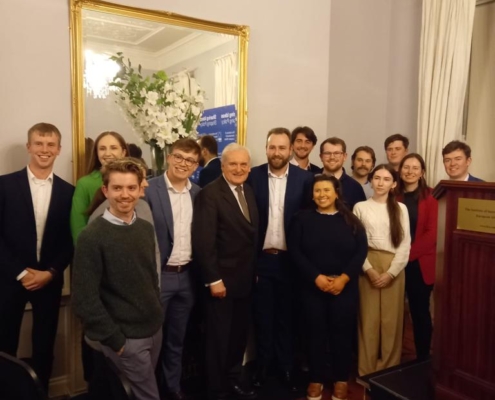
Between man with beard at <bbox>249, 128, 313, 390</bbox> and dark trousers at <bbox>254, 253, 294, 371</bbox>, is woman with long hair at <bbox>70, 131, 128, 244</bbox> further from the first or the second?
dark trousers at <bbox>254, 253, 294, 371</bbox>

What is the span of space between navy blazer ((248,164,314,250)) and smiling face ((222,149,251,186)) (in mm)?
269

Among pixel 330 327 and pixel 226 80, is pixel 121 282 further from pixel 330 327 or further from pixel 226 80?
pixel 226 80

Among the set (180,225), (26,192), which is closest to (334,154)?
(180,225)

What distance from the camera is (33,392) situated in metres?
1.10

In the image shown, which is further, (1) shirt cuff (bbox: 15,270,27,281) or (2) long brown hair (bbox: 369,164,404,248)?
(2) long brown hair (bbox: 369,164,404,248)

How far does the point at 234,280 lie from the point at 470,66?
272cm

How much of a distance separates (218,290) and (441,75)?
257cm

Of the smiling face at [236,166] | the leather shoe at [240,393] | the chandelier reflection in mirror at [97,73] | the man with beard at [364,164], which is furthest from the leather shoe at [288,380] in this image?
the chandelier reflection in mirror at [97,73]

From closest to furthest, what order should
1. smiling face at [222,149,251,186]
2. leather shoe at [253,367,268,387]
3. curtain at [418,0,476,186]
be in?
smiling face at [222,149,251,186] → leather shoe at [253,367,268,387] → curtain at [418,0,476,186]

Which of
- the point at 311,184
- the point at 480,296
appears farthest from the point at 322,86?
the point at 480,296

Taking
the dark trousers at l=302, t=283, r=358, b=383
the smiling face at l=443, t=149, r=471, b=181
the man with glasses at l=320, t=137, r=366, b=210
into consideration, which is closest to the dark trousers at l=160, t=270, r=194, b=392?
the dark trousers at l=302, t=283, r=358, b=383

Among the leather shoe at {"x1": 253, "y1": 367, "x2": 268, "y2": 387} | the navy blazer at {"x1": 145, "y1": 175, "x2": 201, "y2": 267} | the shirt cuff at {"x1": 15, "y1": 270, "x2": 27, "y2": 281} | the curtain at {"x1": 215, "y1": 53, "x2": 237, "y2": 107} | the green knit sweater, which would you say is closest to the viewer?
the green knit sweater

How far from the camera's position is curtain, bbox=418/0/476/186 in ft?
11.6

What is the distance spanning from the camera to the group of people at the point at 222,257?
1786 mm
